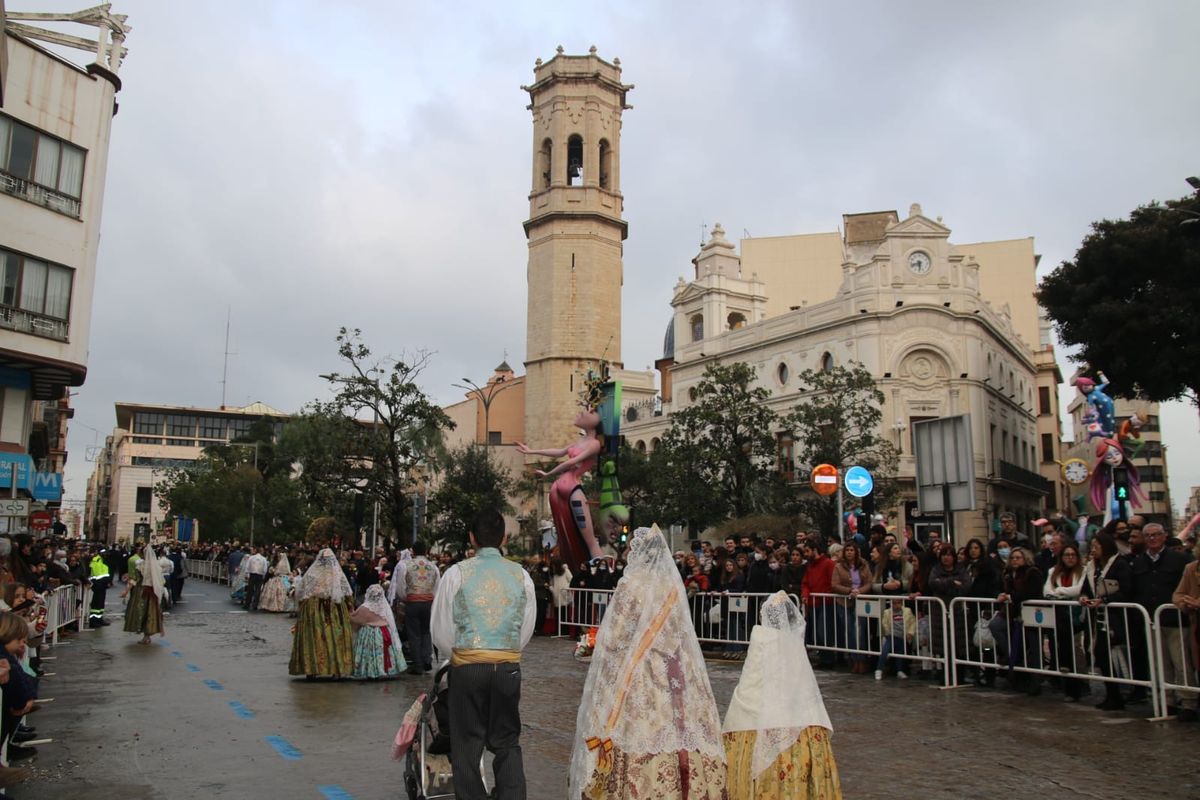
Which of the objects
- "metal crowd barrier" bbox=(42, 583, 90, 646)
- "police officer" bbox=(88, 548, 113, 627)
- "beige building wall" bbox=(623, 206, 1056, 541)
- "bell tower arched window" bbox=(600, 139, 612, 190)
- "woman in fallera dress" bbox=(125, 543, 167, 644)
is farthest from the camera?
"bell tower arched window" bbox=(600, 139, 612, 190)

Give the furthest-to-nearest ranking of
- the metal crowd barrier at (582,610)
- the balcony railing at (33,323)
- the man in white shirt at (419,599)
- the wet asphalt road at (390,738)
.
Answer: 1. the balcony railing at (33,323)
2. the metal crowd barrier at (582,610)
3. the man in white shirt at (419,599)
4. the wet asphalt road at (390,738)

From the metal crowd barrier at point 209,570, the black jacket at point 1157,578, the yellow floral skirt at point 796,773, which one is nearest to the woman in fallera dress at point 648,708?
the yellow floral skirt at point 796,773

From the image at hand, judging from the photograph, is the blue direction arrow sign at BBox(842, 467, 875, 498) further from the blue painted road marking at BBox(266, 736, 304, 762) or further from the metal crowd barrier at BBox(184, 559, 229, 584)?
the metal crowd barrier at BBox(184, 559, 229, 584)

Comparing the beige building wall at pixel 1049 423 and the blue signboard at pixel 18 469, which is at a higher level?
the beige building wall at pixel 1049 423

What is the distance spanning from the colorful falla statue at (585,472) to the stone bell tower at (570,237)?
3015cm

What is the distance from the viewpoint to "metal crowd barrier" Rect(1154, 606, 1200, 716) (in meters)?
8.91

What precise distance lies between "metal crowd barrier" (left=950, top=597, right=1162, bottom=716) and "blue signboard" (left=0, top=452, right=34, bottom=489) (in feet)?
60.5

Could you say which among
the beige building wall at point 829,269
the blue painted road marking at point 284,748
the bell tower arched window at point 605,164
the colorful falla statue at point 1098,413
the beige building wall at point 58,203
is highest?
the bell tower arched window at point 605,164

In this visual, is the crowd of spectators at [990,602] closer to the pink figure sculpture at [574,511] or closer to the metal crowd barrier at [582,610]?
the metal crowd barrier at [582,610]

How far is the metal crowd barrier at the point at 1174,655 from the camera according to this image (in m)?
8.91

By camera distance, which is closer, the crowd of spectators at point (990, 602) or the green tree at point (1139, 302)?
the crowd of spectators at point (990, 602)

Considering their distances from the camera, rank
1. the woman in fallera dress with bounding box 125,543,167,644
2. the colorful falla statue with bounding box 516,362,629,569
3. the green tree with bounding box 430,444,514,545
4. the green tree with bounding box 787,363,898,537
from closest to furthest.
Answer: the woman in fallera dress with bounding box 125,543,167,644, the colorful falla statue with bounding box 516,362,629,569, the green tree with bounding box 787,363,898,537, the green tree with bounding box 430,444,514,545

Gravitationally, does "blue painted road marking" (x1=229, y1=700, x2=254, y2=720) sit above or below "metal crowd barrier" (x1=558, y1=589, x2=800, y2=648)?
below

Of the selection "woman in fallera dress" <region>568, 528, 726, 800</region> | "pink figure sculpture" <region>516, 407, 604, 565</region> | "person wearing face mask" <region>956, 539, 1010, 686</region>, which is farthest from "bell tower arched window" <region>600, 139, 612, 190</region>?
"woman in fallera dress" <region>568, 528, 726, 800</region>
